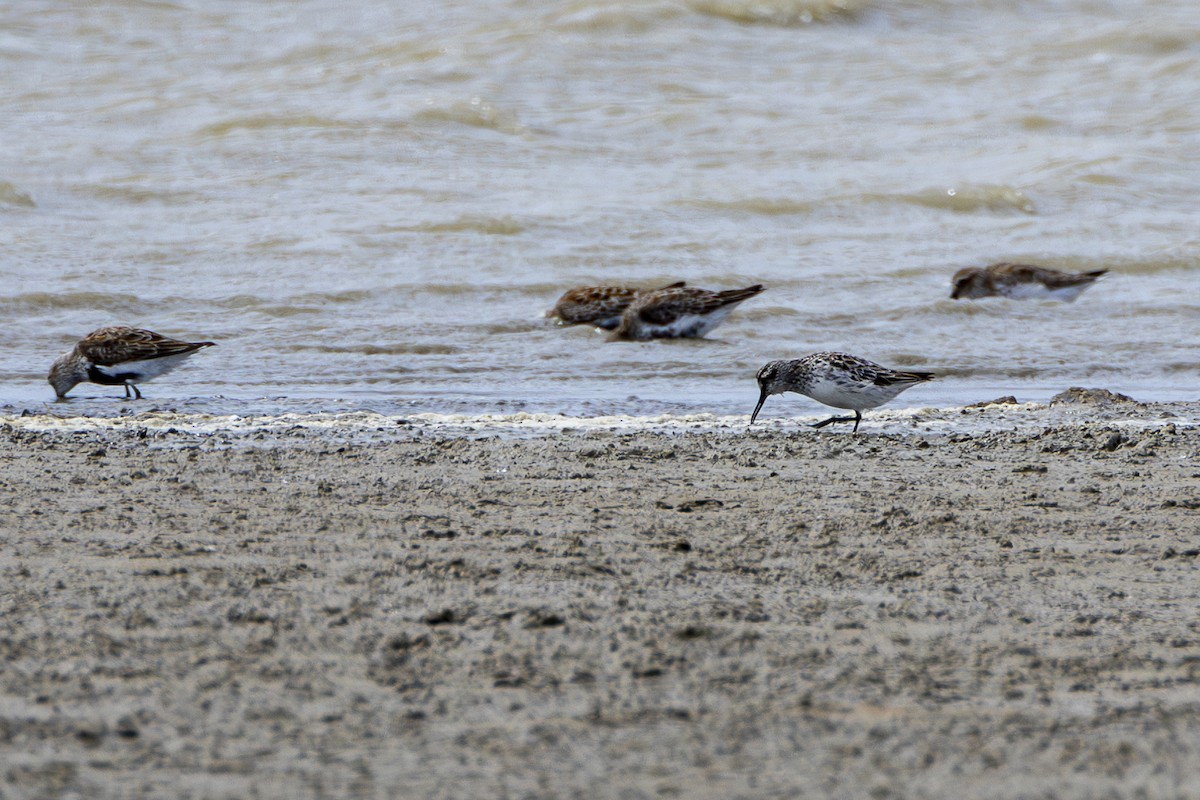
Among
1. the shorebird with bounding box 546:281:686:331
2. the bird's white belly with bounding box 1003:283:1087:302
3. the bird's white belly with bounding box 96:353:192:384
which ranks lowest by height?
the bird's white belly with bounding box 1003:283:1087:302

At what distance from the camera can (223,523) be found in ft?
14.4

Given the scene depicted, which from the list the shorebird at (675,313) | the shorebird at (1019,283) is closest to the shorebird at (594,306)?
the shorebird at (675,313)

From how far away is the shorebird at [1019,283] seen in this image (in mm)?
11594

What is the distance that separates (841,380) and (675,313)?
4.05 metres

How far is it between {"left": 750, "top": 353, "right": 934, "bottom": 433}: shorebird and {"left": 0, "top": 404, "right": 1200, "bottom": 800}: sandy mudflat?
93 cm

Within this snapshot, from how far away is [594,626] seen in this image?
11.1ft

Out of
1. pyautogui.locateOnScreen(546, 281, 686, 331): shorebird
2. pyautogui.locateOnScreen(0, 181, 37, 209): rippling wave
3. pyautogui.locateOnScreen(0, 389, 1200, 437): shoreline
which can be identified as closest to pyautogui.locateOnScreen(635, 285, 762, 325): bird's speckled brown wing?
pyautogui.locateOnScreen(546, 281, 686, 331): shorebird

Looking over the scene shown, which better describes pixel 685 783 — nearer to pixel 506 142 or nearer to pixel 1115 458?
pixel 1115 458

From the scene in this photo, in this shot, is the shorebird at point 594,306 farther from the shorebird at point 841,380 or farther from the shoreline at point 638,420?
the shorebird at point 841,380

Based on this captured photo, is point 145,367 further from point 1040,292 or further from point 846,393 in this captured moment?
point 1040,292

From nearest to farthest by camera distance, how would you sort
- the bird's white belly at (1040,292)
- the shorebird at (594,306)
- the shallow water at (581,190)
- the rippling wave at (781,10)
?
the shallow water at (581,190) → the shorebird at (594,306) → the bird's white belly at (1040,292) → the rippling wave at (781,10)

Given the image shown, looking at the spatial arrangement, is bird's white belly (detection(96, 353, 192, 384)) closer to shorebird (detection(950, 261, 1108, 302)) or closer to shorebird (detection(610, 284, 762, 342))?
shorebird (detection(610, 284, 762, 342))

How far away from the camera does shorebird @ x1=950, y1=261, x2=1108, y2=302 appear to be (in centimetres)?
1159

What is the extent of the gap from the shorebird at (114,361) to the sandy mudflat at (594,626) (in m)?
2.35
